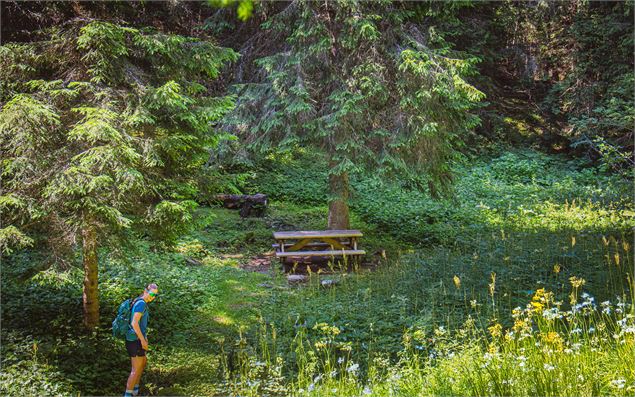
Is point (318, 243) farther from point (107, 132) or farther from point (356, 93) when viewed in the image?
point (107, 132)

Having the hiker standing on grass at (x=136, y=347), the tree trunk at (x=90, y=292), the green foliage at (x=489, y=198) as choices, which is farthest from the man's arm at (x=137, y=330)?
the green foliage at (x=489, y=198)

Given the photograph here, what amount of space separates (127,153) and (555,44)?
20.7 meters

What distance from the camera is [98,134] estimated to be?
229 inches

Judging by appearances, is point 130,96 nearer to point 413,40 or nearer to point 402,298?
point 402,298

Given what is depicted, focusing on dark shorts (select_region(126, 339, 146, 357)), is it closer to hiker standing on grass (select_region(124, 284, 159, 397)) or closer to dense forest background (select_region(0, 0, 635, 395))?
hiker standing on grass (select_region(124, 284, 159, 397))

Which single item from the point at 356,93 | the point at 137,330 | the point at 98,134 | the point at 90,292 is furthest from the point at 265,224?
the point at 98,134

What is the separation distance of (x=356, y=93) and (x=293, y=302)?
4.69 meters

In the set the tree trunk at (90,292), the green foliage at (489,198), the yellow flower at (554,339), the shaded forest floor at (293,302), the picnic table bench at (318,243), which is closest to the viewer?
the yellow flower at (554,339)

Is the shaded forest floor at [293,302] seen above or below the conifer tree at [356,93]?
below

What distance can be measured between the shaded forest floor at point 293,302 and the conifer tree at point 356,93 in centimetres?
234

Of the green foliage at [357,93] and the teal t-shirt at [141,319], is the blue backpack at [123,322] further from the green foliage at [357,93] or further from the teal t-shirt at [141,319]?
the green foliage at [357,93]

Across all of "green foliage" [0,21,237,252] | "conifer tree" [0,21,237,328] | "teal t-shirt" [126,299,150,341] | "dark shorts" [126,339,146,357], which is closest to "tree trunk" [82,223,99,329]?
"conifer tree" [0,21,237,328]

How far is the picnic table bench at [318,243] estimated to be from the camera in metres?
11.0

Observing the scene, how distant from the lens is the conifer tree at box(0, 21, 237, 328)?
593cm
